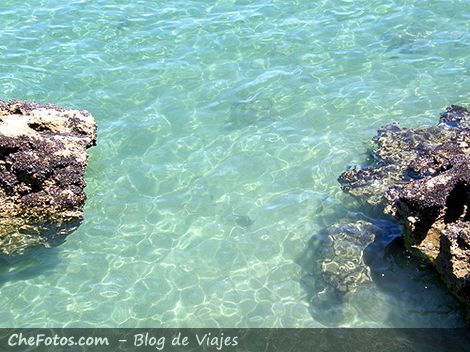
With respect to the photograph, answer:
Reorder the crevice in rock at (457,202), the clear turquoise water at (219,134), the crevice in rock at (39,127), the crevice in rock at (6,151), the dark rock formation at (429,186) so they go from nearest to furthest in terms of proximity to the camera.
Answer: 1. the dark rock formation at (429,186)
2. the crevice in rock at (457,202)
3. the clear turquoise water at (219,134)
4. the crevice in rock at (6,151)
5. the crevice in rock at (39,127)

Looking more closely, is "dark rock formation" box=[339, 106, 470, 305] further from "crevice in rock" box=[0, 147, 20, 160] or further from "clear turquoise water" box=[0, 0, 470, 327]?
"crevice in rock" box=[0, 147, 20, 160]

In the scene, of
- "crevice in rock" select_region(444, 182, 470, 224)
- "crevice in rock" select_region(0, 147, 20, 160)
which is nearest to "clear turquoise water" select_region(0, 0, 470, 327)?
"crevice in rock" select_region(444, 182, 470, 224)

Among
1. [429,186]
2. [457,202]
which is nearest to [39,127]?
[429,186]

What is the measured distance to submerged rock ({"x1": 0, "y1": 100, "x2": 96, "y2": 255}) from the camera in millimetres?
8789

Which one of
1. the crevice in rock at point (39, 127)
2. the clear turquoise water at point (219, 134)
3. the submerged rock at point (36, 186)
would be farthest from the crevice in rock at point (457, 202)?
the crevice in rock at point (39, 127)

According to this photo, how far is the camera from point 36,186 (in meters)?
8.91

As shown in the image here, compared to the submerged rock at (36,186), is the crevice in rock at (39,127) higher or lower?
higher

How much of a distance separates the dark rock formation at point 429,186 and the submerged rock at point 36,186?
15.9 feet

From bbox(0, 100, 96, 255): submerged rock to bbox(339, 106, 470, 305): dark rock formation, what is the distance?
4.85 metres

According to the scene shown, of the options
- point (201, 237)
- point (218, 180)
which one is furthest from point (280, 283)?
point (218, 180)

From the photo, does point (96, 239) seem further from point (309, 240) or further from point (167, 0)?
point (167, 0)

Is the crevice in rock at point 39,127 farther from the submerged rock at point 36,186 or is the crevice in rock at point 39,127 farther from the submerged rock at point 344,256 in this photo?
the submerged rock at point 344,256

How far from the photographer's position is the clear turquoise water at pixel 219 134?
8617 millimetres

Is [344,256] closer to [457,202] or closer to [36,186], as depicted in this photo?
[457,202]
